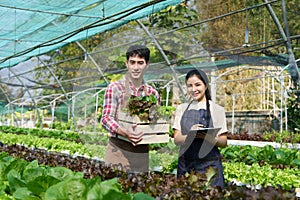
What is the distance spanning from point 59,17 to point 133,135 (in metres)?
6.16

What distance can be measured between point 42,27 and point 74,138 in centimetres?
363

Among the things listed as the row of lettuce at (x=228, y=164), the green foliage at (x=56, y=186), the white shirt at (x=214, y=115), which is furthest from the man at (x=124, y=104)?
the green foliage at (x=56, y=186)

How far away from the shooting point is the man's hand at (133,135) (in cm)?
258

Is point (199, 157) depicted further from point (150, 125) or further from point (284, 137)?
point (284, 137)

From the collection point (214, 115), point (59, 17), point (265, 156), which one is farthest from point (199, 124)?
point (59, 17)

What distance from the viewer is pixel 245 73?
16.6 metres

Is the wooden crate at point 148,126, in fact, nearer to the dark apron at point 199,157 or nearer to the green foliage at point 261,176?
the dark apron at point 199,157

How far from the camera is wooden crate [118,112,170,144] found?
2.62 metres

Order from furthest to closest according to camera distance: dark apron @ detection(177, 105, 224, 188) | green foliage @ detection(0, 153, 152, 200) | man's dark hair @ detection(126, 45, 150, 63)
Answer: dark apron @ detection(177, 105, 224, 188) < man's dark hair @ detection(126, 45, 150, 63) < green foliage @ detection(0, 153, 152, 200)

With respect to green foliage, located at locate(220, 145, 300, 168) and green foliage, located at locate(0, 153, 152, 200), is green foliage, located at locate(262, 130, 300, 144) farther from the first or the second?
green foliage, located at locate(0, 153, 152, 200)

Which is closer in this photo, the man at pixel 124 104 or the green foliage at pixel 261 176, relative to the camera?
the man at pixel 124 104

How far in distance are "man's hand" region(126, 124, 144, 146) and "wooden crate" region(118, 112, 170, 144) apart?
0.9 inches

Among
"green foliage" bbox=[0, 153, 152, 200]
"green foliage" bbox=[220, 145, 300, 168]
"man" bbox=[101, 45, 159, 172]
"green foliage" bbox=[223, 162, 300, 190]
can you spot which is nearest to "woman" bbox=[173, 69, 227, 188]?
"man" bbox=[101, 45, 159, 172]

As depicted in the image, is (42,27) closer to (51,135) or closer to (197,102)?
(51,135)
